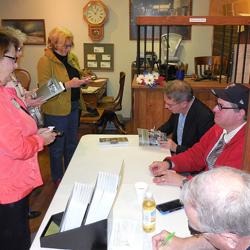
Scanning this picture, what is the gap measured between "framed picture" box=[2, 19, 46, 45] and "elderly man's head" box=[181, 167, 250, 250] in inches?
190

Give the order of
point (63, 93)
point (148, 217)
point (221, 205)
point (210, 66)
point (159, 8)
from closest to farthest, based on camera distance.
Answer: point (221, 205) < point (148, 217) < point (63, 93) < point (210, 66) < point (159, 8)

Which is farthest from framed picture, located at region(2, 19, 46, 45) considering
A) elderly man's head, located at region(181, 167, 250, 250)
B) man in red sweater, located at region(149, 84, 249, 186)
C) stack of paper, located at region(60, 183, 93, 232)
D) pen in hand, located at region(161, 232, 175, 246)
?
elderly man's head, located at region(181, 167, 250, 250)

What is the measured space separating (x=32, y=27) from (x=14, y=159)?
13.6 ft

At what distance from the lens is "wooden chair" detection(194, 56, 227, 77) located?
3.33 meters

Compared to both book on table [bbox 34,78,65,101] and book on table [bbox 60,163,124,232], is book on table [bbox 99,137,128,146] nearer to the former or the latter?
book on table [bbox 34,78,65,101]

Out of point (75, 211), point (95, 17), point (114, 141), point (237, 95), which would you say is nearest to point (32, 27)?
point (95, 17)

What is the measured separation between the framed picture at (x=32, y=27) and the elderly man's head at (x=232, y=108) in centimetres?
413

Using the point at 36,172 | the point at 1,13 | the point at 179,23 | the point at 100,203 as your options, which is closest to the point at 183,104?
the point at 179,23

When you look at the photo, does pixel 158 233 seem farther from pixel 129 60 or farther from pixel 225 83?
pixel 129 60

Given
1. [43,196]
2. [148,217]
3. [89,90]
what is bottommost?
[43,196]

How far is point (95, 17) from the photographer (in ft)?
16.8

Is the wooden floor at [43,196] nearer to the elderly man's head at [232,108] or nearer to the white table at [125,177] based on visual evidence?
the white table at [125,177]

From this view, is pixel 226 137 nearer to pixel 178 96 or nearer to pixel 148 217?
pixel 178 96

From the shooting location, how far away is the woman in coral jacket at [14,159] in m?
1.54
